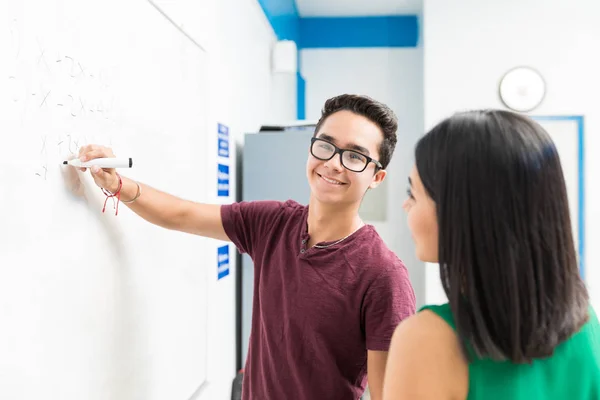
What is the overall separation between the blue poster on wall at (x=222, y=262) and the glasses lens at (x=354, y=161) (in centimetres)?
93

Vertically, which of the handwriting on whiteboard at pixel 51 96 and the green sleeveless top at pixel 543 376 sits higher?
the handwriting on whiteboard at pixel 51 96

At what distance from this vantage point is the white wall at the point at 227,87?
1724mm

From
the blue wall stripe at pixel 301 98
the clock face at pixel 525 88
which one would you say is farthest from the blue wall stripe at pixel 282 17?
the clock face at pixel 525 88

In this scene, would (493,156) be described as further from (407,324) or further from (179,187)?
(179,187)

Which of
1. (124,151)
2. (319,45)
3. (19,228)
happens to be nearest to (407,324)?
(19,228)

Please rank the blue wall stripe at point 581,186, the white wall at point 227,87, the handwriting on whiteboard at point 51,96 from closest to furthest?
the handwriting on whiteboard at point 51,96 < the white wall at point 227,87 < the blue wall stripe at point 581,186

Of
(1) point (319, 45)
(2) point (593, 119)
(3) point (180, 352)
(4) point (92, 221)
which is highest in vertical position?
(1) point (319, 45)

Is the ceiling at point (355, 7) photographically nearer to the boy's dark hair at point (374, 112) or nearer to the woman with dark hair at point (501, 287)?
the boy's dark hair at point (374, 112)

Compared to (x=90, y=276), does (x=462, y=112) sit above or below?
above

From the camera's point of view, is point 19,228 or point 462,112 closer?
point 462,112

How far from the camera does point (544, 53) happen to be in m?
3.11

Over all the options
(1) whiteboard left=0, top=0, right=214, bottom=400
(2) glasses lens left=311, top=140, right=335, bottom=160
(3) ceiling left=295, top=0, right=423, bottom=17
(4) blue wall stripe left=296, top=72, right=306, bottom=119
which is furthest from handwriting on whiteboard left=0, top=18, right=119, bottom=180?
(3) ceiling left=295, top=0, right=423, bottom=17

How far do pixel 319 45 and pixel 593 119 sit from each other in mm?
2165

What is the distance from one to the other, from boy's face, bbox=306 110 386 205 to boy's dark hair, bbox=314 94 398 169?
0.01m
